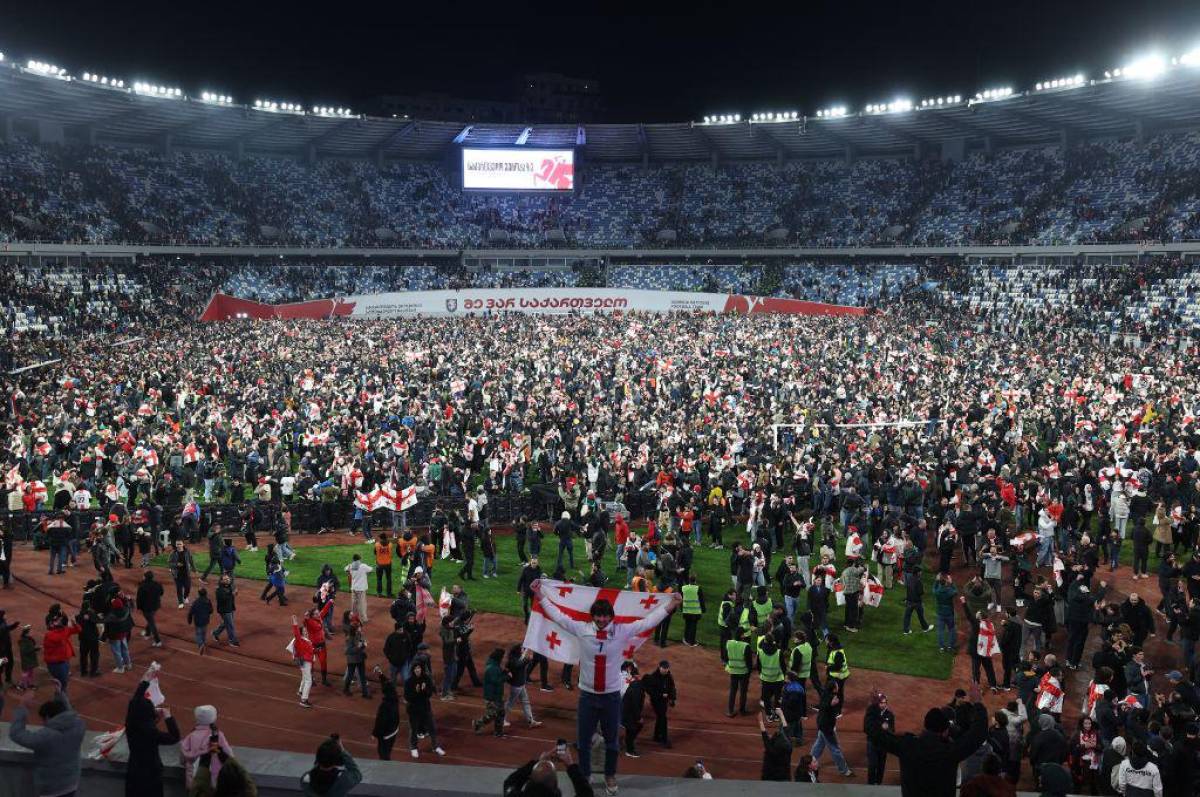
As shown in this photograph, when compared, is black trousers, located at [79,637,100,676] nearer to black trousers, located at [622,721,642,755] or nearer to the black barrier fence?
the black barrier fence

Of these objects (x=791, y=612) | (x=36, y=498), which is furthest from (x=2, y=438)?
(x=791, y=612)

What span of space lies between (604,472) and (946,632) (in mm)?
10120

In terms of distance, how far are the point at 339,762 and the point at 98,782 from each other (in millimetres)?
2372

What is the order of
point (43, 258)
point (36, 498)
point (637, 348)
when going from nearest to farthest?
point (36, 498)
point (637, 348)
point (43, 258)

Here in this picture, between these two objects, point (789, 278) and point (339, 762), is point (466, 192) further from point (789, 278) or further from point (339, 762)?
point (339, 762)

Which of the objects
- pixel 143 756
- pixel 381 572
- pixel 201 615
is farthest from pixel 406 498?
pixel 143 756

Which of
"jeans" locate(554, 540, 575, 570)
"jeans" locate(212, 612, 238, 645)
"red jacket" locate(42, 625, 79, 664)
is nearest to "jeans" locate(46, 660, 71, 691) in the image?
"red jacket" locate(42, 625, 79, 664)

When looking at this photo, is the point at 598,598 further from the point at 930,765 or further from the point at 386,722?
the point at 386,722

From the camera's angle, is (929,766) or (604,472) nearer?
(929,766)

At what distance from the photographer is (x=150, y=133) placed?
65438 mm

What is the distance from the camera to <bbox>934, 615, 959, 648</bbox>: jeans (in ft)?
51.2

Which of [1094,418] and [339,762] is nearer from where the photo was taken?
[339,762]

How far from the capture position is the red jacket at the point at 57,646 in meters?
12.4

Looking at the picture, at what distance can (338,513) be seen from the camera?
23297 millimetres
